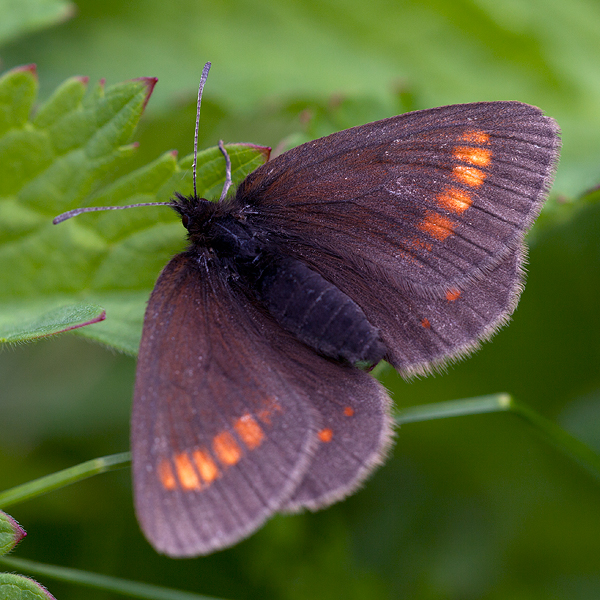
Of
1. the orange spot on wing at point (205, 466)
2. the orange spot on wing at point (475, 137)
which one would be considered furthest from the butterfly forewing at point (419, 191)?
the orange spot on wing at point (205, 466)

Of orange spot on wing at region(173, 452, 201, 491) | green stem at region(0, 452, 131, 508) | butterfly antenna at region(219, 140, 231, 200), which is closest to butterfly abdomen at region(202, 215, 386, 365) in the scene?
butterfly antenna at region(219, 140, 231, 200)

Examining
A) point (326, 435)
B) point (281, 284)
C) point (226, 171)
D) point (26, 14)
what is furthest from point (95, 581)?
point (26, 14)

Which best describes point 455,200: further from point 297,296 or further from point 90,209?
point 90,209

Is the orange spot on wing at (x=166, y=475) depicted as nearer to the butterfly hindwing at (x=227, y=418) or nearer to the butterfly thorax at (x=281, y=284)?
the butterfly hindwing at (x=227, y=418)

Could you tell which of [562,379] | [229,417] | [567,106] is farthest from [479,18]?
[229,417]

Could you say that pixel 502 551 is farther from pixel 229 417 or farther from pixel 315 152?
pixel 315 152

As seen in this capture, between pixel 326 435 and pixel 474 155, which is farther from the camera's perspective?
pixel 474 155

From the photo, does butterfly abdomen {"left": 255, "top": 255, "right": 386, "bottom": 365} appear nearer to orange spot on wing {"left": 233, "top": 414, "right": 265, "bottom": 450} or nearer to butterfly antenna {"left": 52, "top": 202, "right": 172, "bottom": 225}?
orange spot on wing {"left": 233, "top": 414, "right": 265, "bottom": 450}
